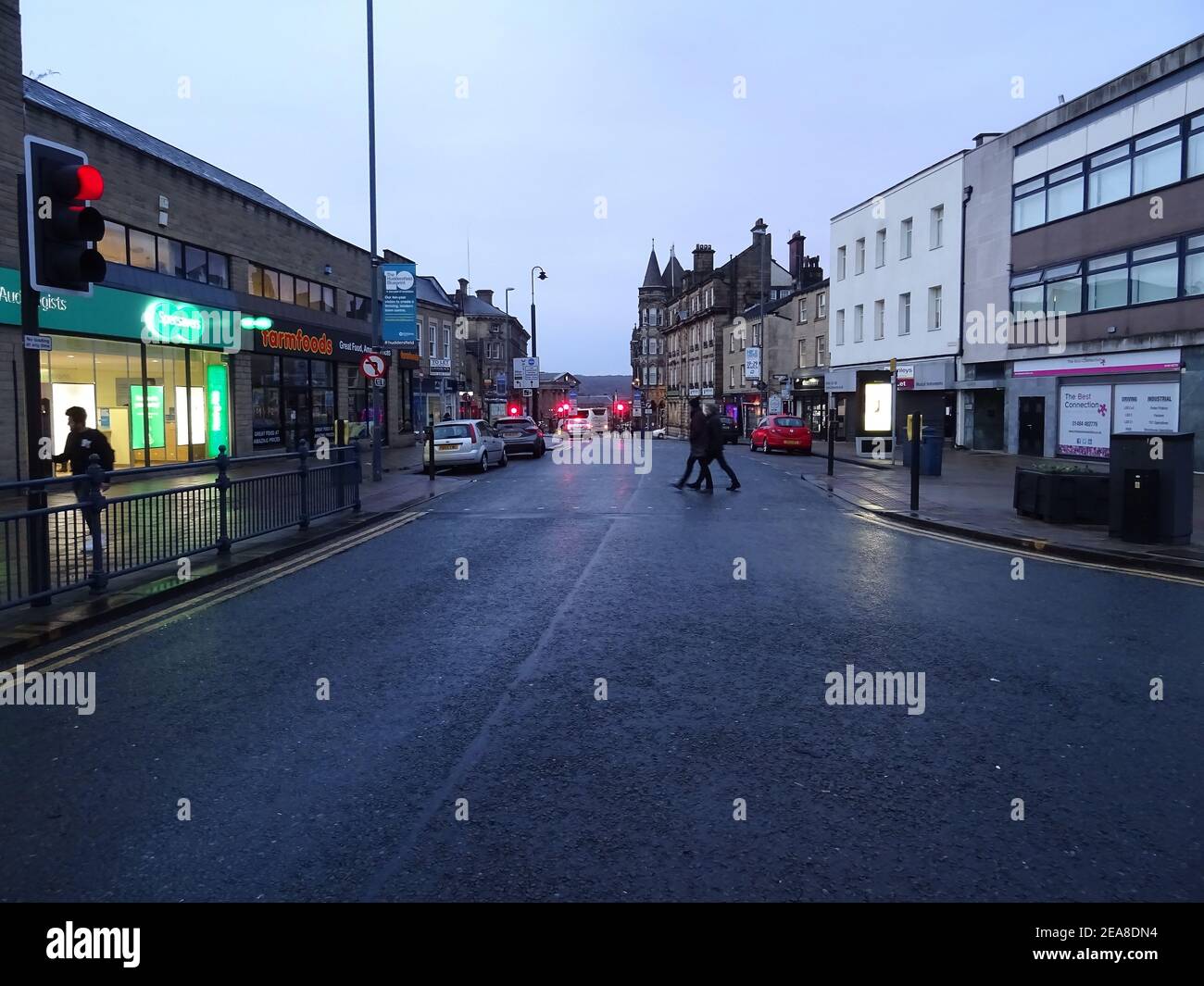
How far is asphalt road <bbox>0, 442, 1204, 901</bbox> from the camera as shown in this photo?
341 centimetres

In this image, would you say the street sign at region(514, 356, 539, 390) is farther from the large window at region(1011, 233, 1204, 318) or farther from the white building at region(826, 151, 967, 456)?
the large window at region(1011, 233, 1204, 318)

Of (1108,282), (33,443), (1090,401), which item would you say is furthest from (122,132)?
(1090,401)

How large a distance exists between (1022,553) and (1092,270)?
19273 millimetres

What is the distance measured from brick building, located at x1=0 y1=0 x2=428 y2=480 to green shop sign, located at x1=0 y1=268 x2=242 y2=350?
0.04 m

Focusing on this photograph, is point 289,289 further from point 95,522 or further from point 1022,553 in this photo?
point 1022,553

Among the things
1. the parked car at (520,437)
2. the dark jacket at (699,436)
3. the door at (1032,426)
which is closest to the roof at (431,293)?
the parked car at (520,437)

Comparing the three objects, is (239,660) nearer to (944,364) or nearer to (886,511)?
(886,511)

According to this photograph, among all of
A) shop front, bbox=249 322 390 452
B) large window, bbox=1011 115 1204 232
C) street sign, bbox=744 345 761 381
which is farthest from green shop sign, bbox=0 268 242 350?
street sign, bbox=744 345 761 381

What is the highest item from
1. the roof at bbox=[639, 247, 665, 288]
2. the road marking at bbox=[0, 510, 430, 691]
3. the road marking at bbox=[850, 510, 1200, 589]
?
the roof at bbox=[639, 247, 665, 288]

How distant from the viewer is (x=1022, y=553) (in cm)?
1140

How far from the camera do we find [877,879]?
3.32 m

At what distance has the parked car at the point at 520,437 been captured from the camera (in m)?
33.2

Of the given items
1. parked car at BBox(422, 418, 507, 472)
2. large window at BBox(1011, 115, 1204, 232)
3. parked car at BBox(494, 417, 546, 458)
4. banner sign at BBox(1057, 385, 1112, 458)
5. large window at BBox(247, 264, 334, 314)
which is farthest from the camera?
parked car at BBox(494, 417, 546, 458)
